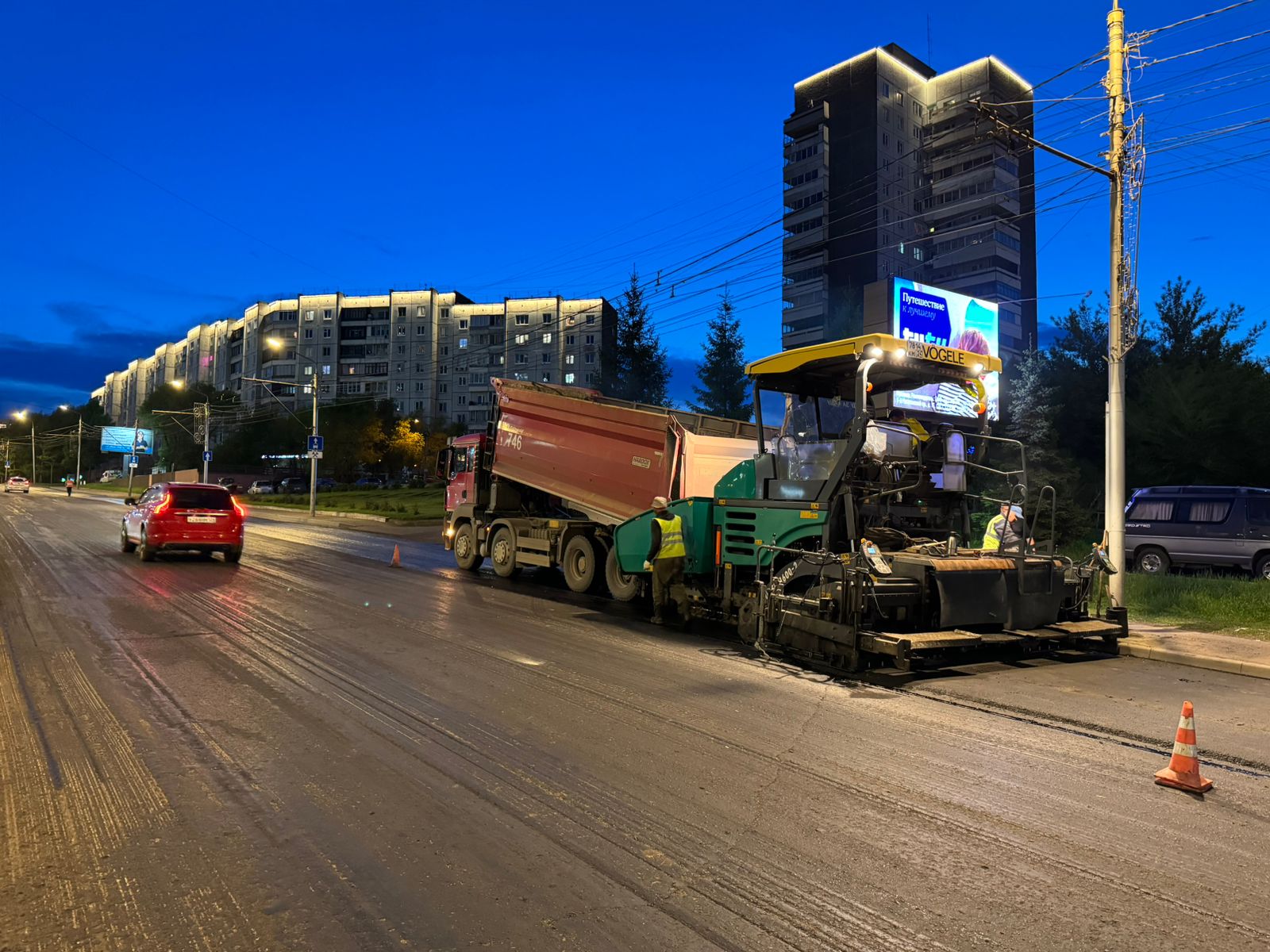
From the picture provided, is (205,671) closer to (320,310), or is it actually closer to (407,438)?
(407,438)

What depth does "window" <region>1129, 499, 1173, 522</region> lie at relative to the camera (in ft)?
59.8

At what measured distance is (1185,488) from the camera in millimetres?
18016

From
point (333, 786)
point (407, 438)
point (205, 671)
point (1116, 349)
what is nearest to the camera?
point (333, 786)

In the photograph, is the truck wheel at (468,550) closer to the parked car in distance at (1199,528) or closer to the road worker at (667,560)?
the road worker at (667,560)

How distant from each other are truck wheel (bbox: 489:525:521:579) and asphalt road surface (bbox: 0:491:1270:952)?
6932 mm

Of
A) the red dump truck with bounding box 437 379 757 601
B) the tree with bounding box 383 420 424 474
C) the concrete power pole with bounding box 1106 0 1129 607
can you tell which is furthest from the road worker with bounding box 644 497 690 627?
the tree with bounding box 383 420 424 474

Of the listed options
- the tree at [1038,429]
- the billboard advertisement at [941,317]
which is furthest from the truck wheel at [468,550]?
the tree at [1038,429]

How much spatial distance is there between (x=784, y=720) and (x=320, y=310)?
123741mm

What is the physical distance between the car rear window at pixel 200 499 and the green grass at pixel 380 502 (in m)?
16.2

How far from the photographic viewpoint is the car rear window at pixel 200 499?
58.3 feet

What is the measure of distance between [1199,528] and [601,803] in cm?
1757

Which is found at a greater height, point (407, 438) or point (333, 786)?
point (407, 438)

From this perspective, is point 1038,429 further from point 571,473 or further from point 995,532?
point 995,532

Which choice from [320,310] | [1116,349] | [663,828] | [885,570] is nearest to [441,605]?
[885,570]
